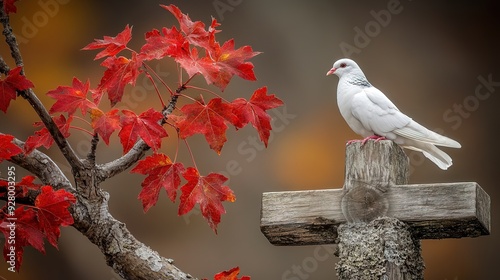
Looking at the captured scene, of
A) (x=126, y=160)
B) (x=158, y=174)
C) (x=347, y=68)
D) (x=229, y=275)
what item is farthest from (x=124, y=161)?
(x=347, y=68)

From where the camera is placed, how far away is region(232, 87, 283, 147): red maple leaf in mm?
1599

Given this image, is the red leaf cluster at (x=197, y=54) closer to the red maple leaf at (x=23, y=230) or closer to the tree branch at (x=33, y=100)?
the tree branch at (x=33, y=100)

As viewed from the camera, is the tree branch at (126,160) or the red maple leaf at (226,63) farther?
the tree branch at (126,160)

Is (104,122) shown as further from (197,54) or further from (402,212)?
(402,212)

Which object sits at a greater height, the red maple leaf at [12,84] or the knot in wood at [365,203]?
the red maple leaf at [12,84]

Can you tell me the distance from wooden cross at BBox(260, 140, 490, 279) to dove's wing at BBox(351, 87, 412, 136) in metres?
0.13

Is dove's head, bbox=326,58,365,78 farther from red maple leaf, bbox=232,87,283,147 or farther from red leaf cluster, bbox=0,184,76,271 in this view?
red leaf cluster, bbox=0,184,76,271

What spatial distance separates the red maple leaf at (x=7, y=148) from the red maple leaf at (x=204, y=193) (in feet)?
1.13

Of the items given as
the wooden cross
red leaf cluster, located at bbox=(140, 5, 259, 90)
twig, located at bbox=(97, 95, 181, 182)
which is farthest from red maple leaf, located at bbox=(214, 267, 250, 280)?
red leaf cluster, located at bbox=(140, 5, 259, 90)

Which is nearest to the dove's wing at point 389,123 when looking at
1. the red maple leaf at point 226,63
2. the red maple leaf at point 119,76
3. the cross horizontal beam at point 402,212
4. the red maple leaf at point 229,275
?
the cross horizontal beam at point 402,212

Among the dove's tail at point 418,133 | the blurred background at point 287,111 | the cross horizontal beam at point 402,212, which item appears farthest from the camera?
the blurred background at point 287,111

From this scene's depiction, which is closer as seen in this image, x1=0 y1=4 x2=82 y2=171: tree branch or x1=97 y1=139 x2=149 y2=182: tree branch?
x1=0 y1=4 x2=82 y2=171: tree branch

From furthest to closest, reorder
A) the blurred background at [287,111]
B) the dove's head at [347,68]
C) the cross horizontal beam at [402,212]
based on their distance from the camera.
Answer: the blurred background at [287,111]
the dove's head at [347,68]
the cross horizontal beam at [402,212]

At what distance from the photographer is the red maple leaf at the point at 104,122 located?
150cm
